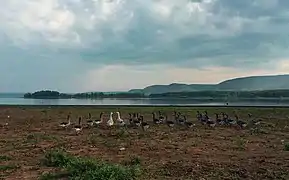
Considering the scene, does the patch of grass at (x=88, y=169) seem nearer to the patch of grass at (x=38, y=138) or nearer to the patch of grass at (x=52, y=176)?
the patch of grass at (x=52, y=176)

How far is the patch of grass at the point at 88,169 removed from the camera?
11.7 meters

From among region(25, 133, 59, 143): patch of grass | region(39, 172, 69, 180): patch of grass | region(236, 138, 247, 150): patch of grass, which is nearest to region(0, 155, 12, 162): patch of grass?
region(39, 172, 69, 180): patch of grass

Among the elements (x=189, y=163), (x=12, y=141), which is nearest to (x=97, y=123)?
(x=12, y=141)

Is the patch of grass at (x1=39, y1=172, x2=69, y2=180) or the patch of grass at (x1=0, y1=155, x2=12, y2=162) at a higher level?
the patch of grass at (x1=0, y1=155, x2=12, y2=162)

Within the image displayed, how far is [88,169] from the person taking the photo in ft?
42.4

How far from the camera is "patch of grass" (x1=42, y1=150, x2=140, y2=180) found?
1171 centimetres

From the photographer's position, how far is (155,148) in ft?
61.2

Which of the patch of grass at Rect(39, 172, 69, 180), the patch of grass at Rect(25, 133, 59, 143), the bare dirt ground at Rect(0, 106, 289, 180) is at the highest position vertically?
the patch of grass at Rect(25, 133, 59, 143)

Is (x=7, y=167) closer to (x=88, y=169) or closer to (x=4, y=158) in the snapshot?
(x=4, y=158)

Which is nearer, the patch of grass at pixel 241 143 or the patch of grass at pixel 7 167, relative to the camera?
A: the patch of grass at pixel 7 167

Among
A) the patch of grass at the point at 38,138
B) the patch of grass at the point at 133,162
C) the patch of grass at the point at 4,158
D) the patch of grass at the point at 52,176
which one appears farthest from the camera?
the patch of grass at the point at 38,138

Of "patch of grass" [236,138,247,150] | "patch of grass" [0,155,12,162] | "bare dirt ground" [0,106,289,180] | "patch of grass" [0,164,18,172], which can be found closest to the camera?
"bare dirt ground" [0,106,289,180]

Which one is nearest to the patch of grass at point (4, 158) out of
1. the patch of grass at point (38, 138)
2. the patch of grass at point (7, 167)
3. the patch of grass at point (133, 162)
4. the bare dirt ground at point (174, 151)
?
the bare dirt ground at point (174, 151)

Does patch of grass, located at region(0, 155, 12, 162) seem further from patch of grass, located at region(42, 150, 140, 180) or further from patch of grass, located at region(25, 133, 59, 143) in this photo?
patch of grass, located at region(25, 133, 59, 143)
